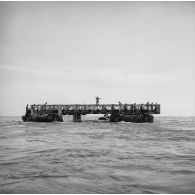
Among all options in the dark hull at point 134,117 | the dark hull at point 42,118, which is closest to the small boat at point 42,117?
the dark hull at point 42,118

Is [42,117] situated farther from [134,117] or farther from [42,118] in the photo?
[134,117]

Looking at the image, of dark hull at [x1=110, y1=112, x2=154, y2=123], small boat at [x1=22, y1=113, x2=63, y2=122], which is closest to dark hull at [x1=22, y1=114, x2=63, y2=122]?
small boat at [x1=22, y1=113, x2=63, y2=122]

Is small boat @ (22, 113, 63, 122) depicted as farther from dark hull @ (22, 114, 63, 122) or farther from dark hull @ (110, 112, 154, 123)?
dark hull @ (110, 112, 154, 123)

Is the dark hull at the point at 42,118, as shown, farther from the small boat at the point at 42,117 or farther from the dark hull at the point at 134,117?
the dark hull at the point at 134,117

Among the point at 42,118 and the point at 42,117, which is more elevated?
the point at 42,117

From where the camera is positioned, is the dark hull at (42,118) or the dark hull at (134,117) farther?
the dark hull at (42,118)

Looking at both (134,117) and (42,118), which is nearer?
(42,118)

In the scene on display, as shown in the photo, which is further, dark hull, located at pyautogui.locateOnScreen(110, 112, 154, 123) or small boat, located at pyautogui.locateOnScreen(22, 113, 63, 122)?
small boat, located at pyautogui.locateOnScreen(22, 113, 63, 122)

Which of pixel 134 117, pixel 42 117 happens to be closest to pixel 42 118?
pixel 42 117

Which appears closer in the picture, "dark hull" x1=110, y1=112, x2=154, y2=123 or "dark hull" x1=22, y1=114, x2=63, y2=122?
"dark hull" x1=110, y1=112, x2=154, y2=123

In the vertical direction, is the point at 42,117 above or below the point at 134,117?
above

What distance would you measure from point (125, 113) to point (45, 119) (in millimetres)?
21126

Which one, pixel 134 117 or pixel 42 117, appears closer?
pixel 42 117

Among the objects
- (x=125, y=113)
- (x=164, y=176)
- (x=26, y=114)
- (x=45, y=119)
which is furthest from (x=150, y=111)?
(x=164, y=176)
